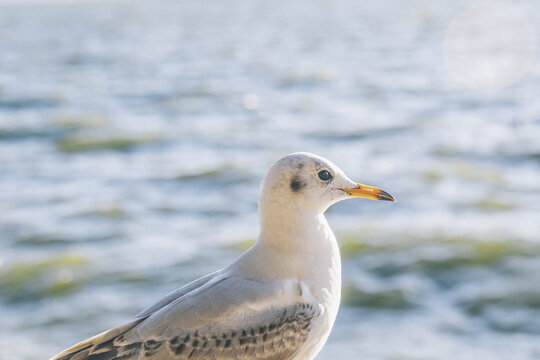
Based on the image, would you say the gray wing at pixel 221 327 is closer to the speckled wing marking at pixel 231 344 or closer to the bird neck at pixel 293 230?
the speckled wing marking at pixel 231 344

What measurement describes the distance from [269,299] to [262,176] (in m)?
9.99

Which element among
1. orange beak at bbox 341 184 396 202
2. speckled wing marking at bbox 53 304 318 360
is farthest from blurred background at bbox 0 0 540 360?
speckled wing marking at bbox 53 304 318 360

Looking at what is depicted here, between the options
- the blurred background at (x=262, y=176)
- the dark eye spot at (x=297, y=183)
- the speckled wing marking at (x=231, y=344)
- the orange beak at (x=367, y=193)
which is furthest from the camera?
the blurred background at (x=262, y=176)

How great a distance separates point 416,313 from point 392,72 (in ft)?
56.9

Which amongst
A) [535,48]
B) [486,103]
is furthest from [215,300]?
[535,48]

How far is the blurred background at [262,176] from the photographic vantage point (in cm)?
889

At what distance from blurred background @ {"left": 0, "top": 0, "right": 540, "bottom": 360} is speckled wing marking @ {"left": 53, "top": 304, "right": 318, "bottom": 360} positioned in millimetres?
4167

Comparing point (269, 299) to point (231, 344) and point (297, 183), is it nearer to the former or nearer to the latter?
point (231, 344)

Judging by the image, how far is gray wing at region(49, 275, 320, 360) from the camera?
375 cm

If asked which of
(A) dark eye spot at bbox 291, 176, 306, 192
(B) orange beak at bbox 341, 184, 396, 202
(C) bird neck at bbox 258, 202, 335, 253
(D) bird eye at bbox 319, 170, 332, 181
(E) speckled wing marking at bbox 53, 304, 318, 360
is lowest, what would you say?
(E) speckled wing marking at bbox 53, 304, 318, 360

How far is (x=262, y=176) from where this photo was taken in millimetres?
13805

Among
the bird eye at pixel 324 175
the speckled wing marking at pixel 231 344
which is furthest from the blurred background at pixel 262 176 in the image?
the bird eye at pixel 324 175

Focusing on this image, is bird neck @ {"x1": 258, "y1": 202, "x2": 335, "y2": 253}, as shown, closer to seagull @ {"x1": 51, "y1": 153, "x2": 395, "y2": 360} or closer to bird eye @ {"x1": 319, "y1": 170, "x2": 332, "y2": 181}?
seagull @ {"x1": 51, "y1": 153, "x2": 395, "y2": 360}

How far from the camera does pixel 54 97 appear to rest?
22.2 meters
